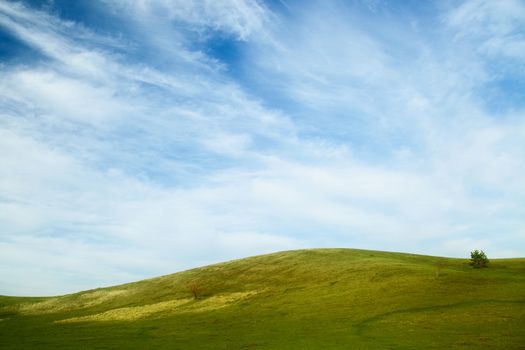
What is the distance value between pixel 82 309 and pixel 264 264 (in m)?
43.5

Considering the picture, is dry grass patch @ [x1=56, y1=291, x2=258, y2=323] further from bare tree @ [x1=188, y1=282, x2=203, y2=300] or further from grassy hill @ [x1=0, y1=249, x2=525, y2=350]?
bare tree @ [x1=188, y1=282, x2=203, y2=300]

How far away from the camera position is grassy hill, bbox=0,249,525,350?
37188 mm

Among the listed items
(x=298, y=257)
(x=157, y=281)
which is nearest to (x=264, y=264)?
(x=298, y=257)

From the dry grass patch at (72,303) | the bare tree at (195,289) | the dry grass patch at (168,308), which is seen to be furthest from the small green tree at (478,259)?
the dry grass patch at (72,303)

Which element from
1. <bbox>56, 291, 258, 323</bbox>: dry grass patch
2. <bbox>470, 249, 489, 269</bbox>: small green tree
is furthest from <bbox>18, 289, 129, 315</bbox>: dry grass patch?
<bbox>470, 249, 489, 269</bbox>: small green tree

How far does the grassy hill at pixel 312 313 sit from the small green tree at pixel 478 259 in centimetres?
183

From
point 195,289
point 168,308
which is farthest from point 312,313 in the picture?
point 195,289

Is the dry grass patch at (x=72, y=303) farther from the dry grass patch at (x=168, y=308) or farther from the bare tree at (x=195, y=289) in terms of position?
the dry grass patch at (x=168, y=308)

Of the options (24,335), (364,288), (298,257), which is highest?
(298,257)

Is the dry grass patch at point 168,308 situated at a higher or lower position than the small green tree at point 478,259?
lower

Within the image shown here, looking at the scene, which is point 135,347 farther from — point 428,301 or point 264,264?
point 264,264

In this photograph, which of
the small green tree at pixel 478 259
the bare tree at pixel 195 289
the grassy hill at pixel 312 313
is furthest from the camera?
the bare tree at pixel 195 289

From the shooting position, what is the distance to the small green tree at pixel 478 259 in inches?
2613

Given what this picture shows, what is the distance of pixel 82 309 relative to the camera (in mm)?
91750
